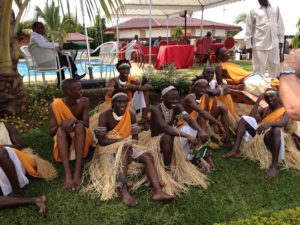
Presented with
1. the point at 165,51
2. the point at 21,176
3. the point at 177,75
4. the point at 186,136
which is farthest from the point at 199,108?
the point at 165,51

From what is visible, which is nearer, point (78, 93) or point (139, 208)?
point (139, 208)

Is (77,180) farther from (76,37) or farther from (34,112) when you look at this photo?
(76,37)

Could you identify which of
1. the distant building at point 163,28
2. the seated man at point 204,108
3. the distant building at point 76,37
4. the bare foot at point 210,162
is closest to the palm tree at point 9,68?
the seated man at point 204,108

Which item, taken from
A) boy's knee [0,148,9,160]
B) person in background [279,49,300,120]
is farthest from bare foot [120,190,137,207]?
person in background [279,49,300,120]

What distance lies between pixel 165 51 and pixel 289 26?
12652 millimetres

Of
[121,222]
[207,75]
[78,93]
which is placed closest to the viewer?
[121,222]

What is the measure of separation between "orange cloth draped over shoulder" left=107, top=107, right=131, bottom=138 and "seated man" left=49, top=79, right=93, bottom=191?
0.32m

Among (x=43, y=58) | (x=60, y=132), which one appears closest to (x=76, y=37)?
(x=43, y=58)

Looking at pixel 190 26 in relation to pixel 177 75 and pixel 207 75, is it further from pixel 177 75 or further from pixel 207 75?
pixel 207 75

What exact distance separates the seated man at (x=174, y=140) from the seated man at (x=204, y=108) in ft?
1.20

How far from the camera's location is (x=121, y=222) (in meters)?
2.89

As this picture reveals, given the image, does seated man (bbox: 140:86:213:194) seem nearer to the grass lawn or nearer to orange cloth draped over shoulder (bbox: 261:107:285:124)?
the grass lawn

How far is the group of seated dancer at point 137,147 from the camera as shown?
3234 mm

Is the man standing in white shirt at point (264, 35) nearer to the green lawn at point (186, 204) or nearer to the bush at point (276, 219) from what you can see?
the green lawn at point (186, 204)
